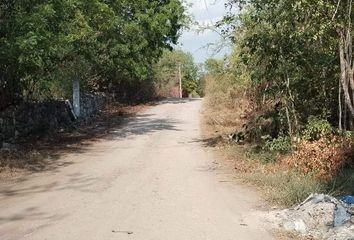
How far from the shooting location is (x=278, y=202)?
929 centimetres

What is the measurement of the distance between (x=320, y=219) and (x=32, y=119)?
14630 millimetres

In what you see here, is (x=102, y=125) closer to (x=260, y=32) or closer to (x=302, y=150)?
(x=260, y=32)

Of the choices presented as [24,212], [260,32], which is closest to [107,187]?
[24,212]

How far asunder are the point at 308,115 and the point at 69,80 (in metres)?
15.0

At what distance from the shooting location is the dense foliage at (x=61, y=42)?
43.4 ft

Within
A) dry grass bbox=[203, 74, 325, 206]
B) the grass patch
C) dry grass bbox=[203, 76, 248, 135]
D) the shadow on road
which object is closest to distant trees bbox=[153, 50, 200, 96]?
dry grass bbox=[203, 76, 248, 135]

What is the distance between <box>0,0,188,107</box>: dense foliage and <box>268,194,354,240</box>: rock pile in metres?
7.95

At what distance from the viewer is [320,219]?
299 inches

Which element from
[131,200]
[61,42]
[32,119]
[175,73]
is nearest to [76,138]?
[32,119]

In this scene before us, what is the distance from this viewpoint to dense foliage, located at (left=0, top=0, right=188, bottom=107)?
13242mm

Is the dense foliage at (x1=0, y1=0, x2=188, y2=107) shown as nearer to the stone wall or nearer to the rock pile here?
the stone wall

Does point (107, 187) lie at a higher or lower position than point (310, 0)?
lower

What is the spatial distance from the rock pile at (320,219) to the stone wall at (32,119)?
11038mm

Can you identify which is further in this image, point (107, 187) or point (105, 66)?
point (105, 66)
